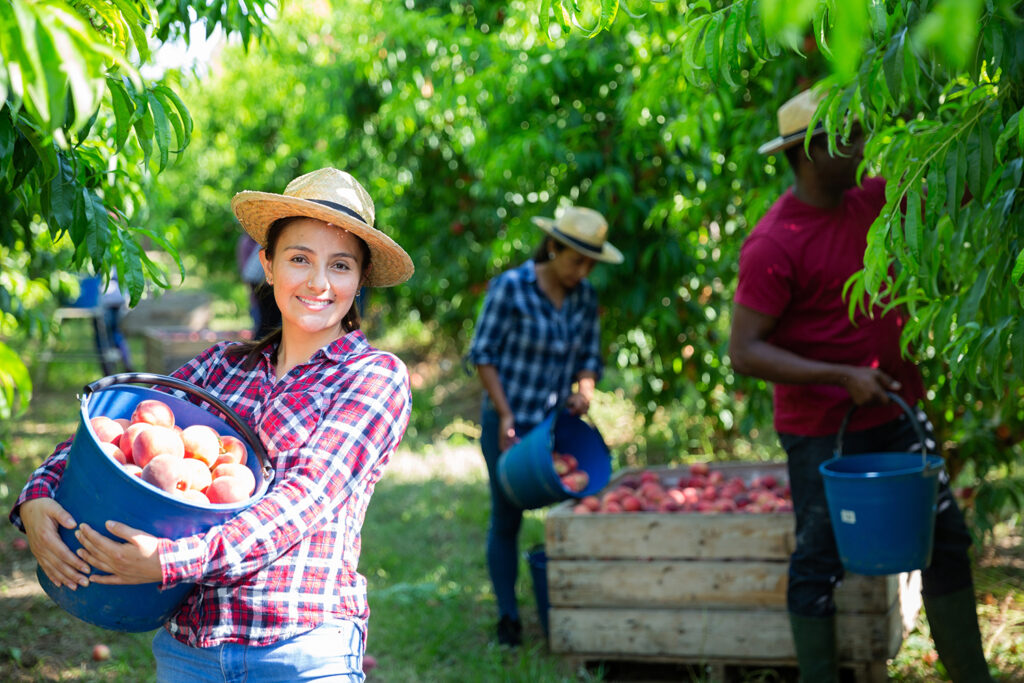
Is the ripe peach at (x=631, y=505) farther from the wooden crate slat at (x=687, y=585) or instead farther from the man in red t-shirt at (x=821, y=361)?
the man in red t-shirt at (x=821, y=361)

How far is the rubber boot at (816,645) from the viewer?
2.75 meters

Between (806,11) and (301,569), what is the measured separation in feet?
4.19

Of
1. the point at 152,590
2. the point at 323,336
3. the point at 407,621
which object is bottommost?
the point at 407,621

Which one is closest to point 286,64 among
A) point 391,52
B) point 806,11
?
point 391,52

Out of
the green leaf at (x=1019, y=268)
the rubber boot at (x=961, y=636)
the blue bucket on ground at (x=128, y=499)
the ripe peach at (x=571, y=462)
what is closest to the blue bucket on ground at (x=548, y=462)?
the ripe peach at (x=571, y=462)

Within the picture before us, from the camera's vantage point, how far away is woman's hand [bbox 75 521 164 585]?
1359 millimetres

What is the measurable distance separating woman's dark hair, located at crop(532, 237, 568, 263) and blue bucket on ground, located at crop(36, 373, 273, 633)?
2.25m

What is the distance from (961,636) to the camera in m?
2.67

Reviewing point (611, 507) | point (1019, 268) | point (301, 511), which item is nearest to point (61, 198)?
point (301, 511)

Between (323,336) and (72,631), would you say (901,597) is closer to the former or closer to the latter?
(323,336)

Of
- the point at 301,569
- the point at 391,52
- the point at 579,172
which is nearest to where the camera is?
the point at 301,569

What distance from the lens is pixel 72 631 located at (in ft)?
12.7

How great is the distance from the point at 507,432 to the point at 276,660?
2108mm

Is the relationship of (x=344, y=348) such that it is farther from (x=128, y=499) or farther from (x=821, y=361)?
(x=821, y=361)
